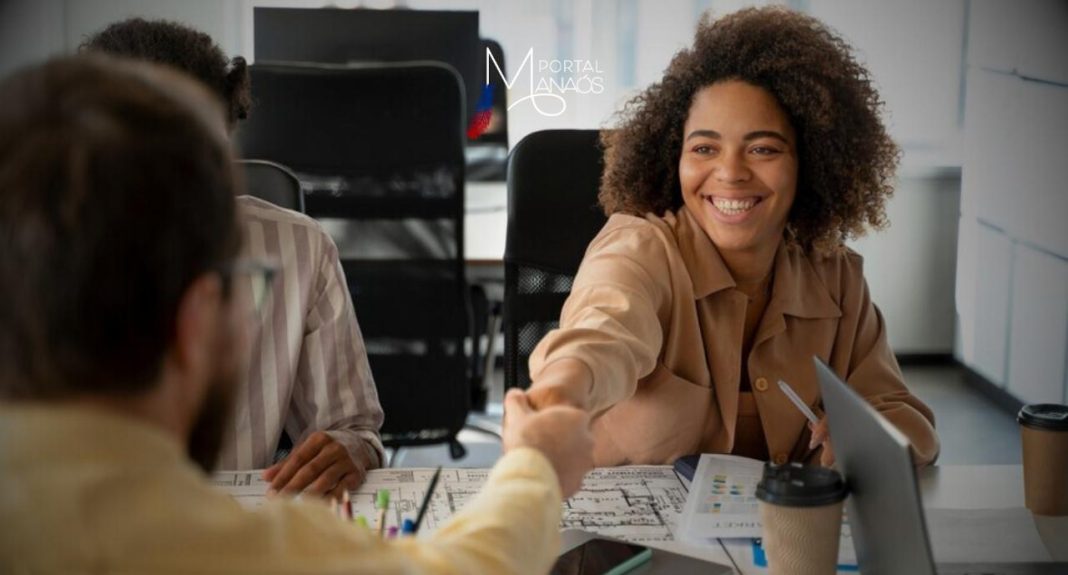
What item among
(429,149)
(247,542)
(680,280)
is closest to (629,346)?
(680,280)

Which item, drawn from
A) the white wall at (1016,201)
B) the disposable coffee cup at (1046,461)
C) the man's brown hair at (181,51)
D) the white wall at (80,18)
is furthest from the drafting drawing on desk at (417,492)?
the white wall at (80,18)

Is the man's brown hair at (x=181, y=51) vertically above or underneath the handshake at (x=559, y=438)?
above

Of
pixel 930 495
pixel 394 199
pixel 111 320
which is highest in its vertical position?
pixel 111 320

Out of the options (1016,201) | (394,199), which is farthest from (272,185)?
(1016,201)

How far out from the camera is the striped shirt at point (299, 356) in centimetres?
170

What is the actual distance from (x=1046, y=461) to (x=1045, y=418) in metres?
0.05

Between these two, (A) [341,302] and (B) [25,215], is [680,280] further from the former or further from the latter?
(B) [25,215]

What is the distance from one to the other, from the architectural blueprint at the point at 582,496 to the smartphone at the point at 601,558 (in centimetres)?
7

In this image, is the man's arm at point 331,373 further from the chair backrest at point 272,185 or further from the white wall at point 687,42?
the white wall at point 687,42

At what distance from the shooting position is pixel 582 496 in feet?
4.89

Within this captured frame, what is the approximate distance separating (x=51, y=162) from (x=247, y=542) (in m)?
0.22

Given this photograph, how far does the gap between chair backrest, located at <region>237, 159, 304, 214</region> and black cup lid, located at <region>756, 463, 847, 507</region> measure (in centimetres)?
106

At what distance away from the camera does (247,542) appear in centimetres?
68

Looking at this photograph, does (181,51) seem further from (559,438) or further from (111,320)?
(111,320)
